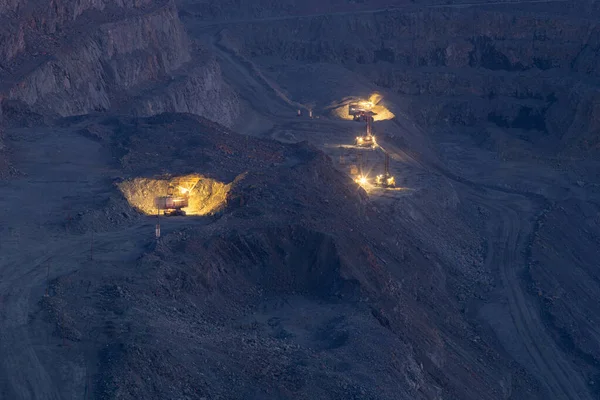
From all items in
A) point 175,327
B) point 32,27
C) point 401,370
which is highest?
point 32,27

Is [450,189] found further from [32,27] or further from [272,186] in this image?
[32,27]

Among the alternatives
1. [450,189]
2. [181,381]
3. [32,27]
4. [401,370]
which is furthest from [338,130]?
[181,381]

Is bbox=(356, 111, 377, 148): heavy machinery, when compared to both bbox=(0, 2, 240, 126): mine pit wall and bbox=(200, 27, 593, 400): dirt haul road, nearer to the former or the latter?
bbox=(200, 27, 593, 400): dirt haul road

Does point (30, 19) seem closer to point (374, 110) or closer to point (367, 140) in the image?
point (367, 140)

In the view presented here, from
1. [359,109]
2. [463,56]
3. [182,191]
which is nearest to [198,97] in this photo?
[359,109]

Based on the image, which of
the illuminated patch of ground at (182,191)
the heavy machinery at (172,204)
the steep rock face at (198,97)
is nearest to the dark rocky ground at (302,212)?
the steep rock face at (198,97)

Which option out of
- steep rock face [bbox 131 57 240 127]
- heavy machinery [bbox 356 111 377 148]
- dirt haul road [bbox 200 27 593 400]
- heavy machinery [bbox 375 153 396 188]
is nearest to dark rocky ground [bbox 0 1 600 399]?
dirt haul road [bbox 200 27 593 400]
